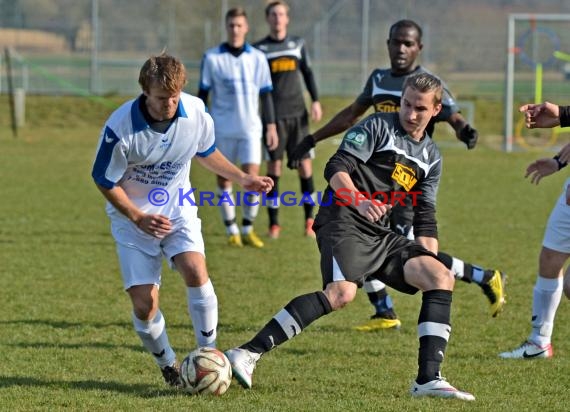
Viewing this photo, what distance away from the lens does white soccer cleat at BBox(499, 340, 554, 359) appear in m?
6.37

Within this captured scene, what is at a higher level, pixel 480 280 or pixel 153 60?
pixel 153 60

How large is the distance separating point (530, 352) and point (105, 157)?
2.93m

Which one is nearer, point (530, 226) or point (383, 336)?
point (383, 336)

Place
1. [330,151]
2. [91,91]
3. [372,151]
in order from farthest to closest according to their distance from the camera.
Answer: [91,91], [330,151], [372,151]

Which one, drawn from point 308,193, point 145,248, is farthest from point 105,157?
point 308,193

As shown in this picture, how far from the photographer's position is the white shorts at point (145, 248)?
5.42m

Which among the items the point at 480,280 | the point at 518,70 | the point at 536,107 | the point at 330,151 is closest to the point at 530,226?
the point at 480,280

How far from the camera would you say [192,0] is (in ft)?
102

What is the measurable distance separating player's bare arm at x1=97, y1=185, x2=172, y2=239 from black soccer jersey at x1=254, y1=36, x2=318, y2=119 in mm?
6568

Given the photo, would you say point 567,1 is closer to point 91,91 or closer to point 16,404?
point 91,91

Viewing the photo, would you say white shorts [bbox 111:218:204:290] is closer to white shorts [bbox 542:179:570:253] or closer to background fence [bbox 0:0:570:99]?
white shorts [bbox 542:179:570:253]

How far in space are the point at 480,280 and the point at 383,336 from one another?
0.76 m

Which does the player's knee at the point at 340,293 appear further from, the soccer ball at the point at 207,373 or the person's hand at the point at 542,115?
the person's hand at the point at 542,115

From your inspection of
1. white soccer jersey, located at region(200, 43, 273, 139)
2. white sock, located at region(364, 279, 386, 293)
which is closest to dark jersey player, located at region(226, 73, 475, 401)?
white sock, located at region(364, 279, 386, 293)
